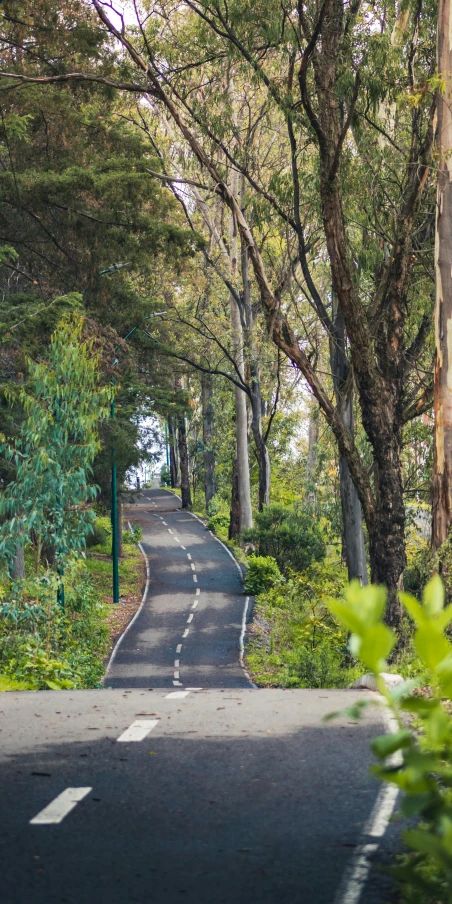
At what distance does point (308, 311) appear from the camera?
38312 mm

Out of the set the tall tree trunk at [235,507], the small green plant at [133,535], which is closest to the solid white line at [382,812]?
the tall tree trunk at [235,507]

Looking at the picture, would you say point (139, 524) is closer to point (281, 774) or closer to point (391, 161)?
point (391, 161)

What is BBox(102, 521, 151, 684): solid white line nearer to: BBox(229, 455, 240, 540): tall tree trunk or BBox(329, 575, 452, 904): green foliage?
BBox(229, 455, 240, 540): tall tree trunk

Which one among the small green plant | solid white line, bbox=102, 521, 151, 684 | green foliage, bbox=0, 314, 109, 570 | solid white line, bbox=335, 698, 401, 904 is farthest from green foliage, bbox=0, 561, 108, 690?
the small green plant

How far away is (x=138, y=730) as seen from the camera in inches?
276

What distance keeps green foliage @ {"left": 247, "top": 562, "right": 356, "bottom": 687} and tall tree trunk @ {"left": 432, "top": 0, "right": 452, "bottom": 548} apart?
3559mm

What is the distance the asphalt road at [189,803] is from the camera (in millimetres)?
3811

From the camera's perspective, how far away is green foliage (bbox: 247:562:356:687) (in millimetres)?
16906

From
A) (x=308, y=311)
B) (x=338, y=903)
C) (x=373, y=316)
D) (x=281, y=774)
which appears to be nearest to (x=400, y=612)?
(x=373, y=316)

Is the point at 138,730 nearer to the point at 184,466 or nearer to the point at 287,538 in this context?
the point at 287,538

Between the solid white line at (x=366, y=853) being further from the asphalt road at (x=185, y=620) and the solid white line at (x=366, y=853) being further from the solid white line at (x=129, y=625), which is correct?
the solid white line at (x=129, y=625)

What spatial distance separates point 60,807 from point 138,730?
210 cm

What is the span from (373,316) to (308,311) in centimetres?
2171

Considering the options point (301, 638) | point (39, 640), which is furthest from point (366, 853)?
point (301, 638)
